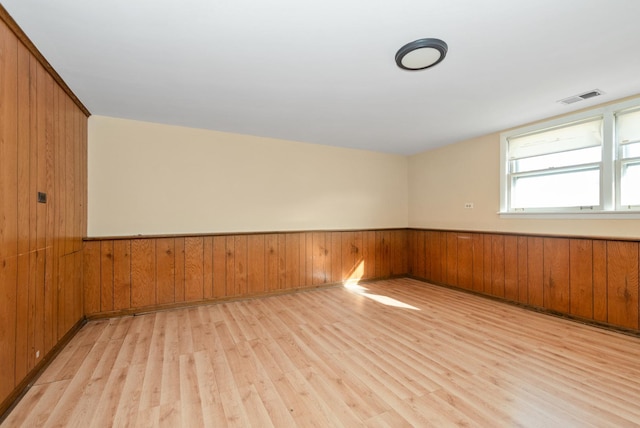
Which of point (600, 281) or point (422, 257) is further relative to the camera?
point (422, 257)

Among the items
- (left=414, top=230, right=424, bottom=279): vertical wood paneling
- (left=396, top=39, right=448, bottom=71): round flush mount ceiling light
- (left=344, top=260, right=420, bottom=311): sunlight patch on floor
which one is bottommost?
(left=344, top=260, right=420, bottom=311): sunlight patch on floor

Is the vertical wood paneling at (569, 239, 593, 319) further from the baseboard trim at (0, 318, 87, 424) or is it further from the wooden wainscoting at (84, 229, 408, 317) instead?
the baseboard trim at (0, 318, 87, 424)

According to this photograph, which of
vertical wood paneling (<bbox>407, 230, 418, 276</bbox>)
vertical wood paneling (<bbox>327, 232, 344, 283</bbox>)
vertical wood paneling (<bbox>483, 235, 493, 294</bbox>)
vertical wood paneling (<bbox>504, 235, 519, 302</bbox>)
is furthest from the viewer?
vertical wood paneling (<bbox>407, 230, 418, 276</bbox>)

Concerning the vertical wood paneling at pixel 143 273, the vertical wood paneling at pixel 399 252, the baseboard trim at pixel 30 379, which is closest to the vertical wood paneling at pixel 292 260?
the vertical wood paneling at pixel 143 273

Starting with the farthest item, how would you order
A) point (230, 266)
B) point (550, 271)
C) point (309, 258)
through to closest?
point (309, 258)
point (230, 266)
point (550, 271)

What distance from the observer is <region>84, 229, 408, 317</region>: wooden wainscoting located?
325 centimetres

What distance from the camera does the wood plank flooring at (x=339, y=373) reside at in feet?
5.39

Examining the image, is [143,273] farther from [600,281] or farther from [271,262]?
[600,281]

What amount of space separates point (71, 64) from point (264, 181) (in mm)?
2408

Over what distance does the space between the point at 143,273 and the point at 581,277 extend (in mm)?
5077

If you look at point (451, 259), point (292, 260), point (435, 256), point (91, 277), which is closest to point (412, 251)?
point (435, 256)

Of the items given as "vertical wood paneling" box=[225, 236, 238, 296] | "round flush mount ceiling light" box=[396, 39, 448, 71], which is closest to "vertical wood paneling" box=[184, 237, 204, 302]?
"vertical wood paneling" box=[225, 236, 238, 296]

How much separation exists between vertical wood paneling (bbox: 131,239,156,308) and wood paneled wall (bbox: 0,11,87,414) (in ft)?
2.01

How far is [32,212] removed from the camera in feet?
6.51
